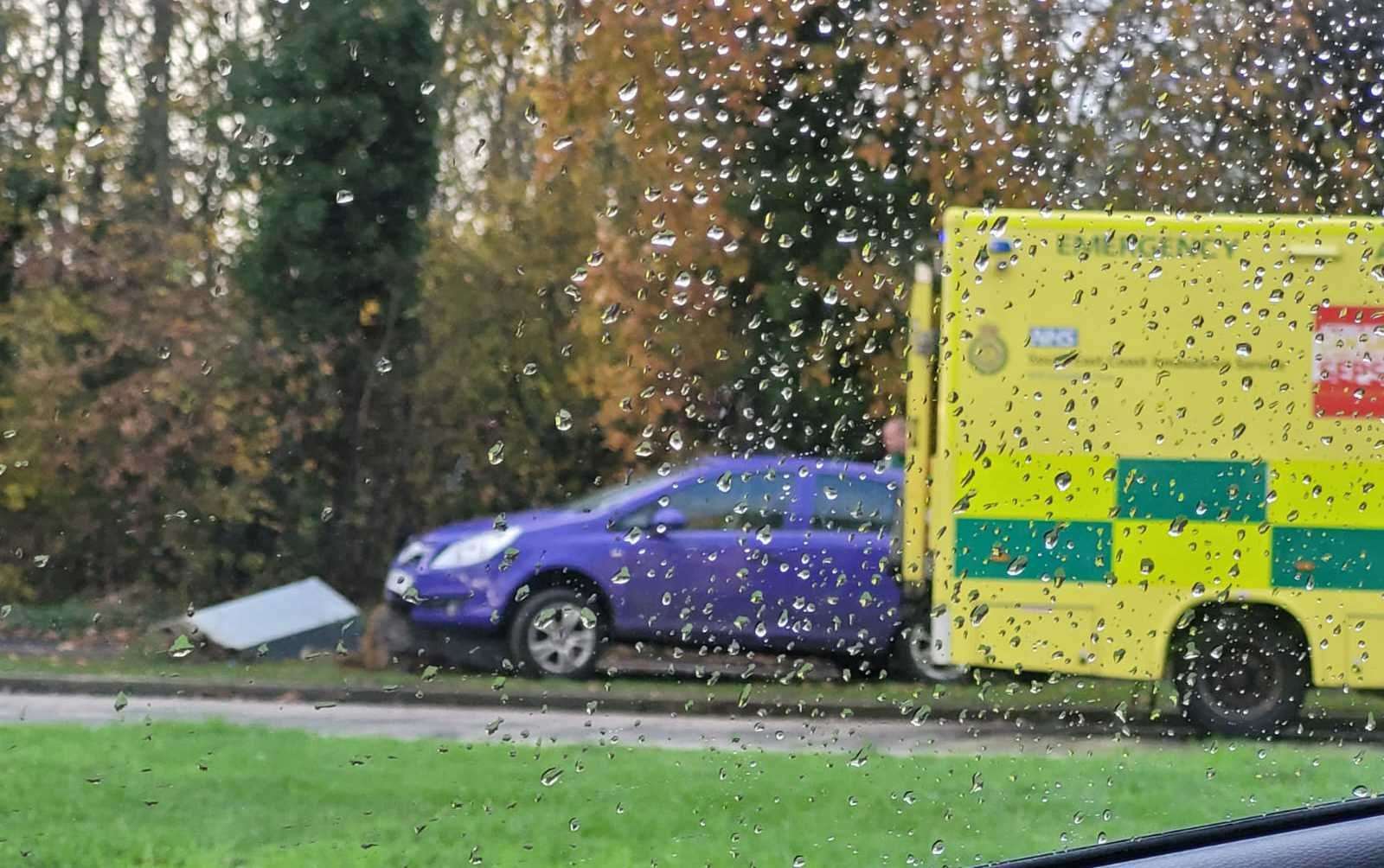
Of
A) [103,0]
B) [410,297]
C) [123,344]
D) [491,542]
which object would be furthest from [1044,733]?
[103,0]

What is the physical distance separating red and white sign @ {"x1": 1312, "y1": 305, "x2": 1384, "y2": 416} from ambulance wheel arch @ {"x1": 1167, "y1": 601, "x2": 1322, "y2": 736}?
417 millimetres

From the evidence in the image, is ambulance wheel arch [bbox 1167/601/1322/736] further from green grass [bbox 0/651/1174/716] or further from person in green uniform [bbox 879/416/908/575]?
person in green uniform [bbox 879/416/908/575]

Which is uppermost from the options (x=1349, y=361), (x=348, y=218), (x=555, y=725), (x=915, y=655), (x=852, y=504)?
(x=348, y=218)

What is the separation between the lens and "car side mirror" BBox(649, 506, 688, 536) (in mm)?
2566

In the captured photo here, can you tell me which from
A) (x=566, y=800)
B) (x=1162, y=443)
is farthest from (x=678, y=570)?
(x=1162, y=443)

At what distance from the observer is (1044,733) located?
9.68ft

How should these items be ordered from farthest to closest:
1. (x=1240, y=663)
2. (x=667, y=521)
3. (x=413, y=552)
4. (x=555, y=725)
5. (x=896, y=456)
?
(x=1240, y=663)
(x=896, y=456)
(x=555, y=725)
(x=667, y=521)
(x=413, y=552)

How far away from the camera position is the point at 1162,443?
9.36 feet

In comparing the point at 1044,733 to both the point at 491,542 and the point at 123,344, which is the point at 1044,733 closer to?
the point at 491,542

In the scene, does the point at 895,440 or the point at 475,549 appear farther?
the point at 895,440

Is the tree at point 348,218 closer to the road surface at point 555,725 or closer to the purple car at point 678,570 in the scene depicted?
the purple car at point 678,570

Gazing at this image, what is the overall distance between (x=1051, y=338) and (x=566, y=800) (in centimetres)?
123

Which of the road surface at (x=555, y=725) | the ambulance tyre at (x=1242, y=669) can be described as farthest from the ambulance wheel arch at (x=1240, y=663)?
the road surface at (x=555, y=725)

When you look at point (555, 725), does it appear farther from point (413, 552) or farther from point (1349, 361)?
point (1349, 361)
